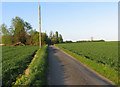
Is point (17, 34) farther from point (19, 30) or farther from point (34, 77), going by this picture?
point (34, 77)

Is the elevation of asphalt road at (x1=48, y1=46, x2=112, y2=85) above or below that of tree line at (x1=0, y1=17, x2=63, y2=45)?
below

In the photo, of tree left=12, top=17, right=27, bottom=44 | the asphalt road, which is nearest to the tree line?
tree left=12, top=17, right=27, bottom=44

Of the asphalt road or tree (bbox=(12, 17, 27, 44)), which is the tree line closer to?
tree (bbox=(12, 17, 27, 44))

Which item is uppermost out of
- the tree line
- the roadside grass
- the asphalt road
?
the tree line

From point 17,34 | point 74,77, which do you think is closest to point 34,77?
point 74,77

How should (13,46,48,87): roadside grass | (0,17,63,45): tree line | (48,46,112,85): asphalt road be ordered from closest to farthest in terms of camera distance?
(13,46,48,87): roadside grass → (48,46,112,85): asphalt road → (0,17,63,45): tree line

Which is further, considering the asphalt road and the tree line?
the tree line

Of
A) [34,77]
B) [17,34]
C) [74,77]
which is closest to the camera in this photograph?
[34,77]

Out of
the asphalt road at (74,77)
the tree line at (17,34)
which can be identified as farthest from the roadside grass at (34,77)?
the tree line at (17,34)

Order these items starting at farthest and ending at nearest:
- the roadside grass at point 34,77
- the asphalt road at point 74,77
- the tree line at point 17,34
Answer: the tree line at point 17,34, the asphalt road at point 74,77, the roadside grass at point 34,77

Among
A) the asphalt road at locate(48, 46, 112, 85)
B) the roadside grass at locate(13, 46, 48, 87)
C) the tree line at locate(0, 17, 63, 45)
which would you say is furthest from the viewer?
the tree line at locate(0, 17, 63, 45)

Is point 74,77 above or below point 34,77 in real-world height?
below

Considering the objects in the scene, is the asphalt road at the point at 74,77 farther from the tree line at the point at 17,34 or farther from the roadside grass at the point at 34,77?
the tree line at the point at 17,34

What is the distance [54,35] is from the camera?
90062 mm
